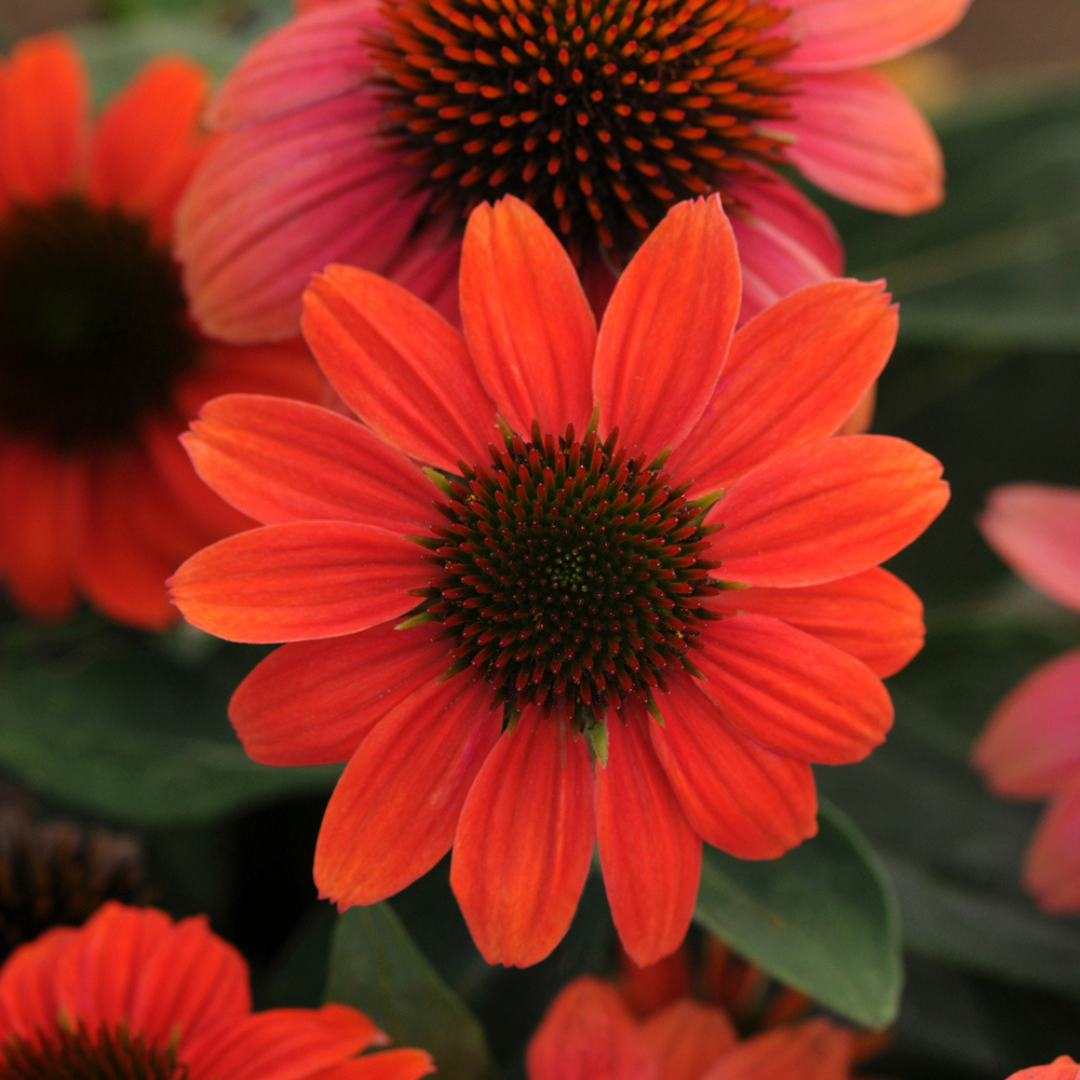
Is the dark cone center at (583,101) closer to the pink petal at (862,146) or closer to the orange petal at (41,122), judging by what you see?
the pink petal at (862,146)

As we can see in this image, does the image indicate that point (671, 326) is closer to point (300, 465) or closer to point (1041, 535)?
point (300, 465)

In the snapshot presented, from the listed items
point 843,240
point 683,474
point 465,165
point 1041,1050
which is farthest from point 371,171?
point 1041,1050

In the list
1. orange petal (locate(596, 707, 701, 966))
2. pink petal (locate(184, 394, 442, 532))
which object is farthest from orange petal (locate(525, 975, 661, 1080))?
pink petal (locate(184, 394, 442, 532))

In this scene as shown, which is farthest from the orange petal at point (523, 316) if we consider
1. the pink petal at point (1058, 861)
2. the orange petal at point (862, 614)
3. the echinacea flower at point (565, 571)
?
the pink petal at point (1058, 861)

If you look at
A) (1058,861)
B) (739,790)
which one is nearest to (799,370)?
(739,790)

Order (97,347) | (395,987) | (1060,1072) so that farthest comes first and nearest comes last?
(97,347), (395,987), (1060,1072)

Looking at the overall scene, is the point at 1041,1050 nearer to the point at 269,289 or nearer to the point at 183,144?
the point at 269,289
